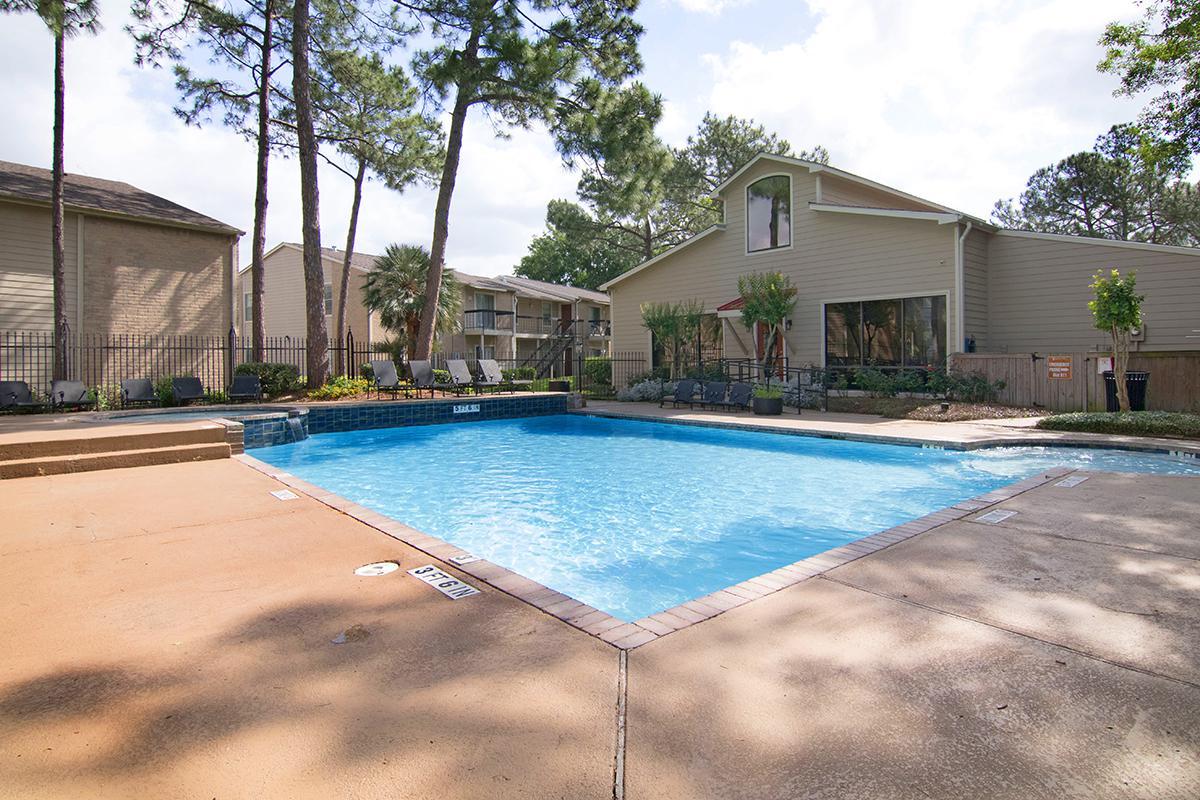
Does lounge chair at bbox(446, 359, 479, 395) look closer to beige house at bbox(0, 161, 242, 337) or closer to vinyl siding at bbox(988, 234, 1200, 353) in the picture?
beige house at bbox(0, 161, 242, 337)

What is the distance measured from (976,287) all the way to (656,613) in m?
13.1

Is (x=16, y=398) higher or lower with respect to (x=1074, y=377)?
lower

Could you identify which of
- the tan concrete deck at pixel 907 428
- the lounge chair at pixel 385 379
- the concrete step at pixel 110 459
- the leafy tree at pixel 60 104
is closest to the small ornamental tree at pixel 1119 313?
the tan concrete deck at pixel 907 428

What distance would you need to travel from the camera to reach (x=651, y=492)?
7.11 metres

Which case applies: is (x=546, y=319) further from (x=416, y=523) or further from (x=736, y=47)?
(x=416, y=523)

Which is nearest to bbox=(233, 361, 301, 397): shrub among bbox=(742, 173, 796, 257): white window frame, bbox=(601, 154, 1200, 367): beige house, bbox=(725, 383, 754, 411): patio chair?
bbox=(725, 383, 754, 411): patio chair

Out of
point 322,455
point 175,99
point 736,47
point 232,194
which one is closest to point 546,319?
point 232,194

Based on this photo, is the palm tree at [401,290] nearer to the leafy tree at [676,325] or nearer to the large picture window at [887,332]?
the leafy tree at [676,325]

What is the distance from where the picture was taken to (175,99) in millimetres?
15477

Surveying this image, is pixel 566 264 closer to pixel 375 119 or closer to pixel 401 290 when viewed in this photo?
pixel 401 290

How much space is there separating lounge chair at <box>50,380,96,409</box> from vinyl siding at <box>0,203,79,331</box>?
318 centimetres

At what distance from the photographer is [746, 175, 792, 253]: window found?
16.0 meters

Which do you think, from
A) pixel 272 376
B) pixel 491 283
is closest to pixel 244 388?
pixel 272 376

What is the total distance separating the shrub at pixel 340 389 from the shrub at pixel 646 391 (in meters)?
6.58
